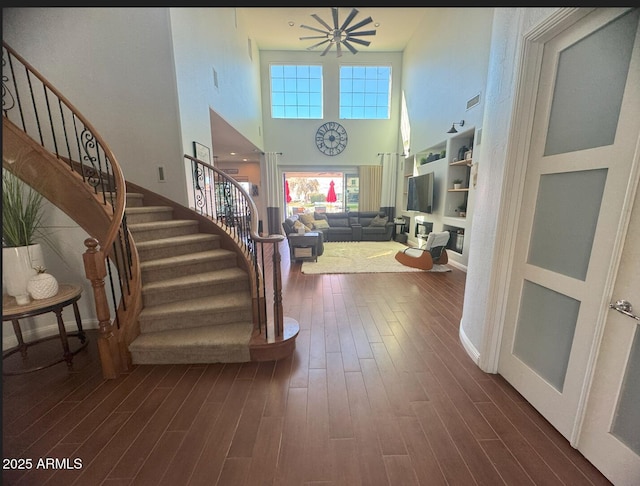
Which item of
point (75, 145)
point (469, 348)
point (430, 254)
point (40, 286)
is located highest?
point (75, 145)

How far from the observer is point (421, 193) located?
6.59 meters

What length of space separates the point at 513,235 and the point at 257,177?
882 cm

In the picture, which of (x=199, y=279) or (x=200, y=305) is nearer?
(x=200, y=305)

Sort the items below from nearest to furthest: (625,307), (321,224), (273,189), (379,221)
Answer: (625,307), (321,224), (379,221), (273,189)

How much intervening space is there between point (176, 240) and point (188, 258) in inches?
12.1

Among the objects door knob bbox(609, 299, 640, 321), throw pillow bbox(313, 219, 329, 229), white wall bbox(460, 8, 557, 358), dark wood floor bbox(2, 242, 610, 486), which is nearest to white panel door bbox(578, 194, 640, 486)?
door knob bbox(609, 299, 640, 321)

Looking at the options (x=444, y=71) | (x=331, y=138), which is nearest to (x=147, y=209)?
(x=444, y=71)

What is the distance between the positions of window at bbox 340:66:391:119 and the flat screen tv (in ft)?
10.2

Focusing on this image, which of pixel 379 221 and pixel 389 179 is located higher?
pixel 389 179

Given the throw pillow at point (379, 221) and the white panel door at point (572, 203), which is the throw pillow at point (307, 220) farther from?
the white panel door at point (572, 203)

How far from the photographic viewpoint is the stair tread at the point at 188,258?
2.70m

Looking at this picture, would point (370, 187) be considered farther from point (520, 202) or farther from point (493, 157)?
point (520, 202)

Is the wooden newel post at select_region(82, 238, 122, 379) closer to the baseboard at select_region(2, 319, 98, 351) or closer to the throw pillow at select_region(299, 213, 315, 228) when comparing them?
the baseboard at select_region(2, 319, 98, 351)

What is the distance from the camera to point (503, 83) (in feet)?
6.38
